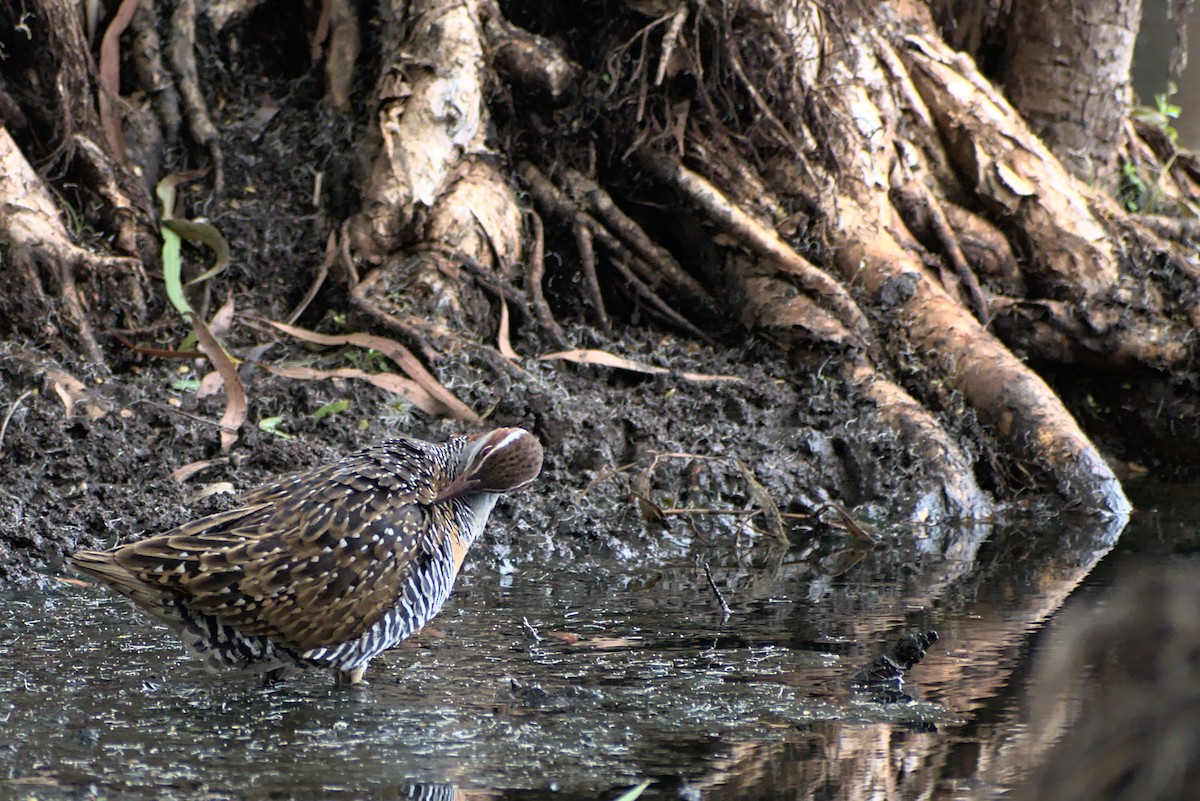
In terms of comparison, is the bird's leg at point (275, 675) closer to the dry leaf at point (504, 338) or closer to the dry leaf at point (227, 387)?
the dry leaf at point (227, 387)

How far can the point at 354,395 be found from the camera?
6629mm

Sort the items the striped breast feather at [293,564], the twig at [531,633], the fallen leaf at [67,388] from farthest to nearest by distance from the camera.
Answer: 1. the fallen leaf at [67,388]
2. the twig at [531,633]
3. the striped breast feather at [293,564]

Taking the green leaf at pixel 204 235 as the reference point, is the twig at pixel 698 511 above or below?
below

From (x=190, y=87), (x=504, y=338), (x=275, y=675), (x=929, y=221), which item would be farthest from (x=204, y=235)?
(x=929, y=221)

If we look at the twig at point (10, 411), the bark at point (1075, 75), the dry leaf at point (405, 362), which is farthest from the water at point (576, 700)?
the bark at point (1075, 75)

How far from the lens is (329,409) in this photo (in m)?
6.47

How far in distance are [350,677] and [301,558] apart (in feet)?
1.42

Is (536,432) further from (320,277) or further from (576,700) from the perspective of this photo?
(576,700)

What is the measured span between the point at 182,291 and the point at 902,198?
13.6ft

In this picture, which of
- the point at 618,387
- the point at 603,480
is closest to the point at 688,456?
the point at 603,480

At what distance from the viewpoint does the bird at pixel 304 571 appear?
391 centimetres

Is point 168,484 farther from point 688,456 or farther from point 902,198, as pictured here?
point 902,198

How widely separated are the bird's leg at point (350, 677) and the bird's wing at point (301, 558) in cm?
20

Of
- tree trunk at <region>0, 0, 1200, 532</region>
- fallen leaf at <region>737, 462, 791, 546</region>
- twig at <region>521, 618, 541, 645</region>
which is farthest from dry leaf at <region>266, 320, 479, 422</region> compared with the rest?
twig at <region>521, 618, 541, 645</region>
